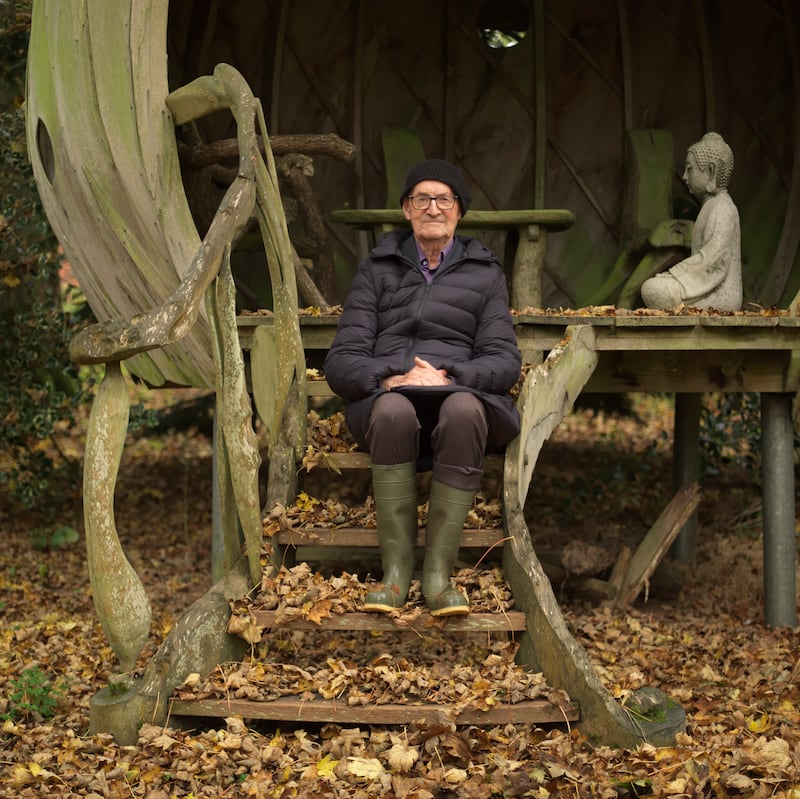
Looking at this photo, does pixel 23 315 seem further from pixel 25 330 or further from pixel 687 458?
pixel 687 458

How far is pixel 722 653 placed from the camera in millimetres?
4949

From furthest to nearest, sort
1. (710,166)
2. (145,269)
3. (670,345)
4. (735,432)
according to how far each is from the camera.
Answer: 1. (735,432)
2. (710,166)
3. (670,345)
4. (145,269)

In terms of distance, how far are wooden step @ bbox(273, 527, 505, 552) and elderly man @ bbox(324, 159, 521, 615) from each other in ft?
0.57

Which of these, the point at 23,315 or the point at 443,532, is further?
the point at 23,315

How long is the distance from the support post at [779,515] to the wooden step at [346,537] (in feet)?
6.83

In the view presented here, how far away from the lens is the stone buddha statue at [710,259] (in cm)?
575

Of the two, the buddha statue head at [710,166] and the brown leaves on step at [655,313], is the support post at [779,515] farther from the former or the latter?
the buddha statue head at [710,166]

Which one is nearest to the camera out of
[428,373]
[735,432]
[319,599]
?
[319,599]

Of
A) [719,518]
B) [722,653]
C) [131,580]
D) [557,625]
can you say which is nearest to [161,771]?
[131,580]

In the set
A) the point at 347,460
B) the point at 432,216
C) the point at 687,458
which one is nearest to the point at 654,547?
the point at 687,458

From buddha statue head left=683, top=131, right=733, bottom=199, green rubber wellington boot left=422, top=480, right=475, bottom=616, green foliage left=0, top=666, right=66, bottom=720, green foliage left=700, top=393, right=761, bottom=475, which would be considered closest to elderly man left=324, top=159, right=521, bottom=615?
green rubber wellington boot left=422, top=480, right=475, bottom=616

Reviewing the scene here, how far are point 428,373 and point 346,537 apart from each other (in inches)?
25.9

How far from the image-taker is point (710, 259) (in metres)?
5.76

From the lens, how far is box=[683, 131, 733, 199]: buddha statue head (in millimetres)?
5863
